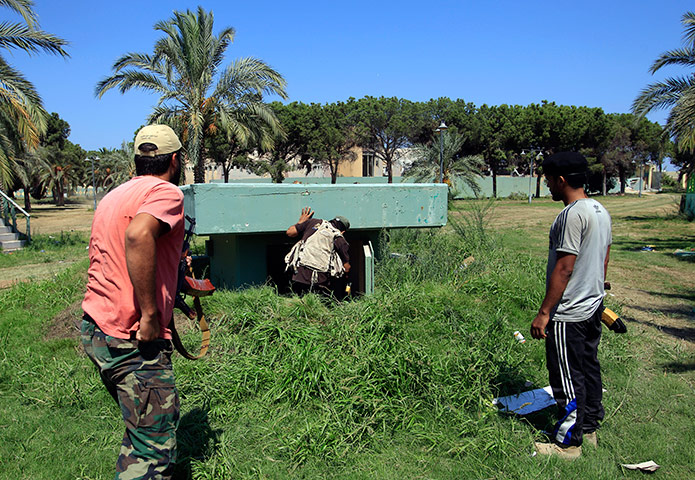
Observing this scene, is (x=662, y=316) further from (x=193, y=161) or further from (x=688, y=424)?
(x=193, y=161)

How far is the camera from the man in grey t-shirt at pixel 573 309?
282 cm

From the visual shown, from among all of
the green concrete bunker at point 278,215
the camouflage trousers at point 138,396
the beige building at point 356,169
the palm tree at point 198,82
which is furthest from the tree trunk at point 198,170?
the beige building at point 356,169

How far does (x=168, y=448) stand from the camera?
2.15 metres

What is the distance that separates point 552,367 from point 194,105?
1476cm

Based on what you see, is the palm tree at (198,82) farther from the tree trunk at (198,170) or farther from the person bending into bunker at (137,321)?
the person bending into bunker at (137,321)

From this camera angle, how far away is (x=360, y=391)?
3332 millimetres

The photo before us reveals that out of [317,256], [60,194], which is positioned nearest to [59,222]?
[60,194]

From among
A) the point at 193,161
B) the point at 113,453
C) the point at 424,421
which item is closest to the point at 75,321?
the point at 113,453

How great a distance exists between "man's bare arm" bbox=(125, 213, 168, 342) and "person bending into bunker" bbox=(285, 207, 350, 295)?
2.88 m

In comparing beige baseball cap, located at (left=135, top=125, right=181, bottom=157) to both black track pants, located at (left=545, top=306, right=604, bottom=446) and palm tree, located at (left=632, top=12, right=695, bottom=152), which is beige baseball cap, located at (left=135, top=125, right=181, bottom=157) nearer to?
black track pants, located at (left=545, top=306, right=604, bottom=446)

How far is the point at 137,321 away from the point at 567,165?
97.0 inches

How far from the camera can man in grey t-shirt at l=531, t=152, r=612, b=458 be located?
2822 millimetres

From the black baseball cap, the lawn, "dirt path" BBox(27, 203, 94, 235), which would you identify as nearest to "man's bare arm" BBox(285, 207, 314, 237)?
the lawn

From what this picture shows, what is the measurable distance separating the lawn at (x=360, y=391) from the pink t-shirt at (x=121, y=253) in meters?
1.13
